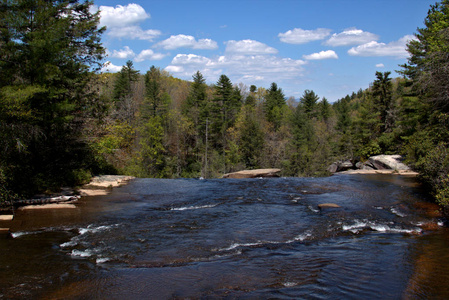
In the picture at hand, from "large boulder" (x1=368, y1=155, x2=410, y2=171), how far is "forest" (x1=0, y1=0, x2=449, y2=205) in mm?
2030

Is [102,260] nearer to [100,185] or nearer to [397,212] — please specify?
[397,212]

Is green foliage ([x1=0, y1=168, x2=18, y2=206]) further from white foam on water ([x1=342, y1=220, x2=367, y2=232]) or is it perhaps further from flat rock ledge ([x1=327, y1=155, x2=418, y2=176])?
flat rock ledge ([x1=327, y1=155, x2=418, y2=176])

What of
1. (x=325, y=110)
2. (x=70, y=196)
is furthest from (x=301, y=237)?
(x=325, y=110)

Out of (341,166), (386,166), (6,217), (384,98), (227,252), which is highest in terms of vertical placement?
(384,98)

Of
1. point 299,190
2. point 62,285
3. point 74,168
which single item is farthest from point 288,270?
point 74,168

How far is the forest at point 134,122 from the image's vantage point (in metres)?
13.4

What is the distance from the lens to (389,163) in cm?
3011

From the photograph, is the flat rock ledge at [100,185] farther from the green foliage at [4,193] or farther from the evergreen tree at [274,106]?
the evergreen tree at [274,106]

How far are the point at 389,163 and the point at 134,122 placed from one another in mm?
44643

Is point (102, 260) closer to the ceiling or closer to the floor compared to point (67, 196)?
closer to the floor

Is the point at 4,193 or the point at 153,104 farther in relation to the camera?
the point at 153,104

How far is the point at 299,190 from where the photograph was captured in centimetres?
1828

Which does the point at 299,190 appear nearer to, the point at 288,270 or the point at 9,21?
the point at 288,270

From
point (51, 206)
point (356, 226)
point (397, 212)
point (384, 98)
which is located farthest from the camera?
point (384, 98)
